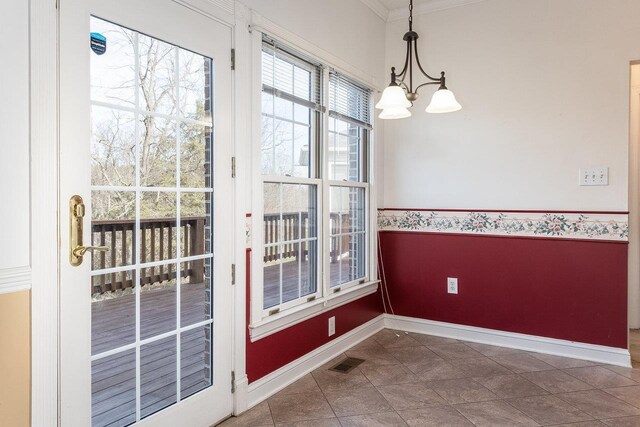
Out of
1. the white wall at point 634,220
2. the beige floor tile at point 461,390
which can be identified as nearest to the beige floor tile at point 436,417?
the beige floor tile at point 461,390

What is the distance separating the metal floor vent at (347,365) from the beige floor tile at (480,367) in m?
0.65

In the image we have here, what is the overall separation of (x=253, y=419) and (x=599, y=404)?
1873 mm

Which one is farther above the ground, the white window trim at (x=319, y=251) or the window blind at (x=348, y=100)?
the window blind at (x=348, y=100)

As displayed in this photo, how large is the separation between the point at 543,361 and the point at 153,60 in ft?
10.0

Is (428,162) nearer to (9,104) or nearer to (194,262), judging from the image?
(194,262)

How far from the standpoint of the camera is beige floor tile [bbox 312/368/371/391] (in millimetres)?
2598

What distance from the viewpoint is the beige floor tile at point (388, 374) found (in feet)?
8.77

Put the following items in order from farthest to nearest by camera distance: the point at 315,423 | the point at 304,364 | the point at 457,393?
the point at 304,364 < the point at 457,393 < the point at 315,423

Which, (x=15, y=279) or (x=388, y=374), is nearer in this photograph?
(x=15, y=279)

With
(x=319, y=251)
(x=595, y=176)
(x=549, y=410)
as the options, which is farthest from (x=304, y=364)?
(x=595, y=176)

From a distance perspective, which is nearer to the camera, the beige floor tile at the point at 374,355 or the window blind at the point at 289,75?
the window blind at the point at 289,75

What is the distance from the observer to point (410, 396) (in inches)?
97.3

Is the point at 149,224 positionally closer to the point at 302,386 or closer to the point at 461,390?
the point at 302,386

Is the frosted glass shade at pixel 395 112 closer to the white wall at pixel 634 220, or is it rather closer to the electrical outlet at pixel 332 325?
the electrical outlet at pixel 332 325
